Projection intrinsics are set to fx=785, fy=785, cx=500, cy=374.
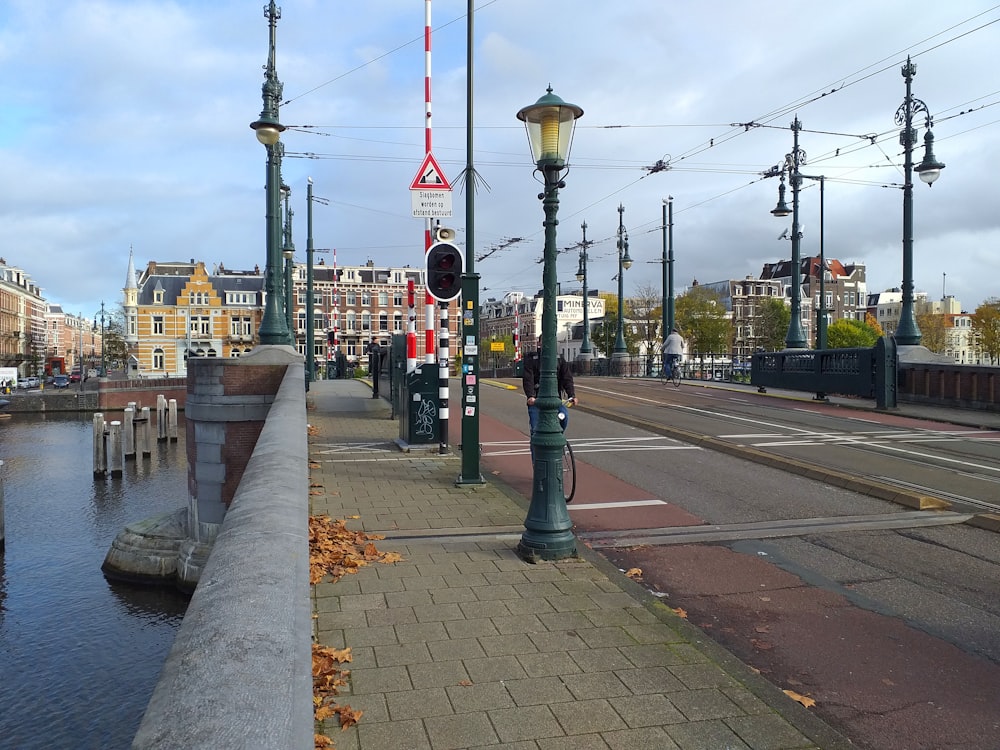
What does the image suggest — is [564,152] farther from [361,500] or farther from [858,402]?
[858,402]

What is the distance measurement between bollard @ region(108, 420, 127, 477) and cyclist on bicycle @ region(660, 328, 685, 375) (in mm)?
20302

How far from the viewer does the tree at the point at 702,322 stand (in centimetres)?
6800

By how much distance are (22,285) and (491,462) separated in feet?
469

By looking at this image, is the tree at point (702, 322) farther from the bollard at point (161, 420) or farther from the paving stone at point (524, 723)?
the paving stone at point (524, 723)

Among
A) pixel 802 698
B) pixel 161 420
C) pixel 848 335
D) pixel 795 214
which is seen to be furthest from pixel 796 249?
pixel 848 335

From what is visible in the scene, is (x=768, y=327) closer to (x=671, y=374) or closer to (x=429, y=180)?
(x=671, y=374)

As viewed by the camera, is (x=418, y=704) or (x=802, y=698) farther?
(x=802, y=698)

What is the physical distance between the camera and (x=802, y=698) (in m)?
3.97

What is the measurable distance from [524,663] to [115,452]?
98.8ft

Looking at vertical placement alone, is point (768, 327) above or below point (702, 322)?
below

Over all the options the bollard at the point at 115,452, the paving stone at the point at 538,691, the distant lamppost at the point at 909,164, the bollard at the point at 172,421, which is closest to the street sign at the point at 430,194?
the paving stone at the point at 538,691

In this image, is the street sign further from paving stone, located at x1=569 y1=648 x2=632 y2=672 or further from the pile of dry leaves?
paving stone, located at x1=569 y1=648 x2=632 y2=672

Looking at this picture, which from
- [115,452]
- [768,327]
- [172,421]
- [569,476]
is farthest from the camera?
[768,327]

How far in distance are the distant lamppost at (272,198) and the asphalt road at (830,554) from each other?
4390 mm
